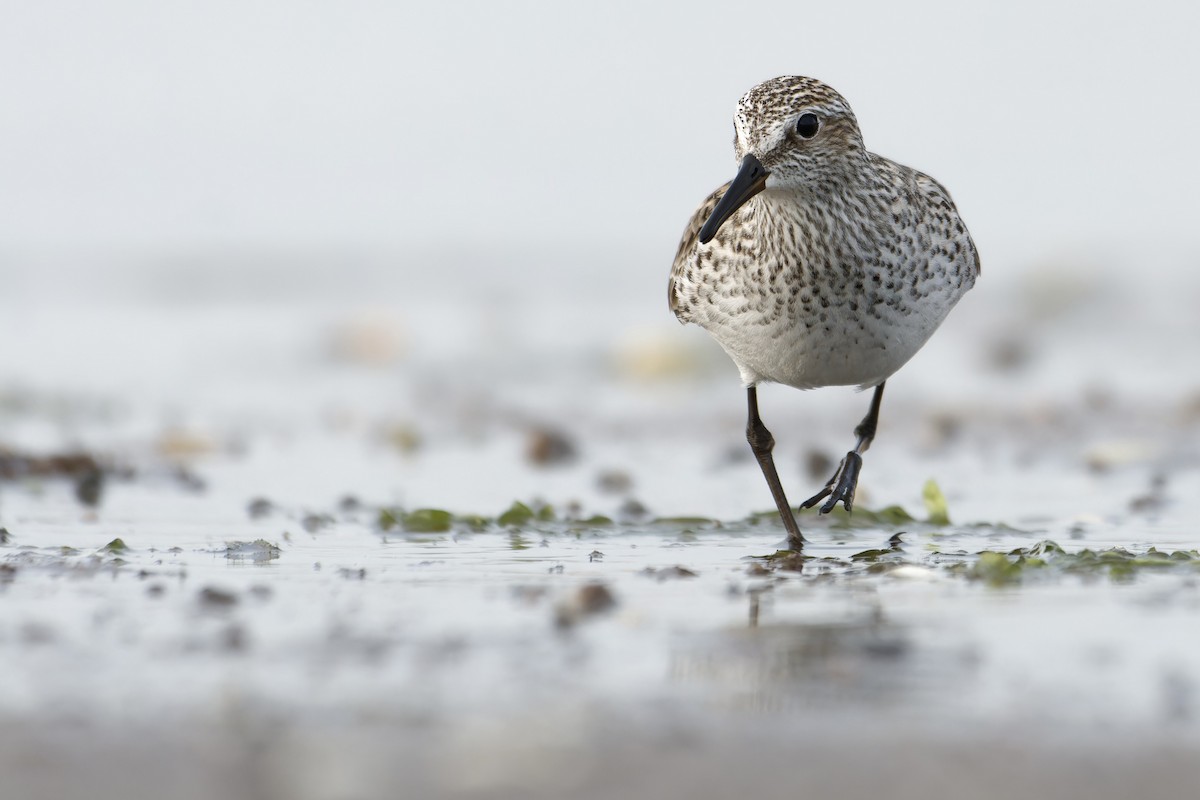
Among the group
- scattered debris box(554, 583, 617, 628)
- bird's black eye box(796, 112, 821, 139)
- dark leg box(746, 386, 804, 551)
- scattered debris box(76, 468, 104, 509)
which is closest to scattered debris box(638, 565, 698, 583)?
scattered debris box(554, 583, 617, 628)

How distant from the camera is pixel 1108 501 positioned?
23.5 ft

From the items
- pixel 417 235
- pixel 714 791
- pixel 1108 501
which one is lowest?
pixel 714 791

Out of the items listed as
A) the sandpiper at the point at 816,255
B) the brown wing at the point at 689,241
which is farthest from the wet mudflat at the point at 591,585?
the brown wing at the point at 689,241

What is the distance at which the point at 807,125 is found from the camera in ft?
19.6

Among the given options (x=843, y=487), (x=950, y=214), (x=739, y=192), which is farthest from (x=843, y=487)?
(x=739, y=192)

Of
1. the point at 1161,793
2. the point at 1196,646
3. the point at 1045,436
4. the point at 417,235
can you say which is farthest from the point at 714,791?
the point at 417,235

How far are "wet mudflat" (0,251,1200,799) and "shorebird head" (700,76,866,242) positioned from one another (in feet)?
4.34

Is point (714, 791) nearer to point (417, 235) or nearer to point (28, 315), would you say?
point (28, 315)

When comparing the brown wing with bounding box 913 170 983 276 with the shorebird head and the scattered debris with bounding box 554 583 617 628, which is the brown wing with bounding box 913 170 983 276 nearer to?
the shorebird head

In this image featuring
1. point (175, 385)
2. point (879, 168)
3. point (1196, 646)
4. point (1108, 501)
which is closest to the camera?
point (1196, 646)

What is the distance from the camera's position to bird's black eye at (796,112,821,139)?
595cm

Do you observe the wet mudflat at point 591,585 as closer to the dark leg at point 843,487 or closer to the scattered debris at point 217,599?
the scattered debris at point 217,599

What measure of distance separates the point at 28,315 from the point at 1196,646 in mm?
12184

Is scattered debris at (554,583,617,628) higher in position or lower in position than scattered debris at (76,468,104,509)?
lower
